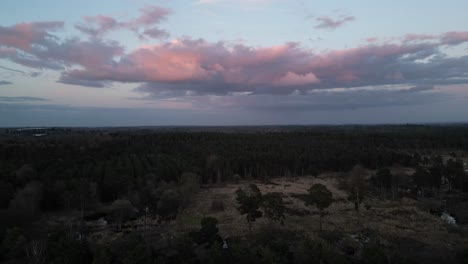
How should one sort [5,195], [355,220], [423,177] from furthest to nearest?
[423,177] < [5,195] < [355,220]

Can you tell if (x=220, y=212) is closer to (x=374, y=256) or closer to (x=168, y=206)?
(x=168, y=206)

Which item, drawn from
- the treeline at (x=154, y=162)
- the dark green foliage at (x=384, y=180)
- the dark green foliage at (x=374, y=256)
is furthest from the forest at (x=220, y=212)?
the treeline at (x=154, y=162)

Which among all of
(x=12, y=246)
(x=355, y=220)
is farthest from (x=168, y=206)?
(x=355, y=220)

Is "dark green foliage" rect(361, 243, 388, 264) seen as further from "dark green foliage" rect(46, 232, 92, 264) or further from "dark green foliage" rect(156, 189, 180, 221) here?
"dark green foliage" rect(156, 189, 180, 221)

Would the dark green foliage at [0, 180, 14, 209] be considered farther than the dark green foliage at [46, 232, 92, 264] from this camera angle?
Yes

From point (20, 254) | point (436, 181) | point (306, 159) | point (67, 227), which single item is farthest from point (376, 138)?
point (20, 254)

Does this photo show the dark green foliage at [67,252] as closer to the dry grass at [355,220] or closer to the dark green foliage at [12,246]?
the dark green foliage at [12,246]

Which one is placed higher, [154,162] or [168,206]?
[154,162]

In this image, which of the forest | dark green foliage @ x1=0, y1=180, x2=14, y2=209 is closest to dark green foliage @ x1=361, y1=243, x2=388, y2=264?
the forest

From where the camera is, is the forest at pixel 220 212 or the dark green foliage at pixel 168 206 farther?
the dark green foliage at pixel 168 206

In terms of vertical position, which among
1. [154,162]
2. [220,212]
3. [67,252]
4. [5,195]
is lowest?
[220,212]
